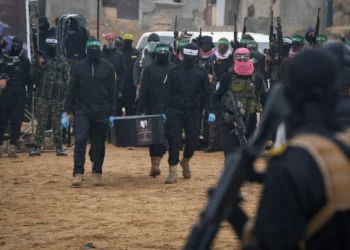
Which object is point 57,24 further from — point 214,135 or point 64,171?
point 64,171

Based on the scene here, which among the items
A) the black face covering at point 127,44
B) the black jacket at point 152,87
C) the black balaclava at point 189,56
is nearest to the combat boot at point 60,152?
the black face covering at point 127,44

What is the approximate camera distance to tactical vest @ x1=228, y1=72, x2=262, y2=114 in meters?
12.0

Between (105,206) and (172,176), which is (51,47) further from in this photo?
(105,206)

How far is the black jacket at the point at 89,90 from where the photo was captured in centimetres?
1305

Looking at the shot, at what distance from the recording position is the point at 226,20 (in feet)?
138

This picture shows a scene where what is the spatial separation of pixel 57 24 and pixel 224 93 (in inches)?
396

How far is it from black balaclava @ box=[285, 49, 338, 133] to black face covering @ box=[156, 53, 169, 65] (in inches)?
411

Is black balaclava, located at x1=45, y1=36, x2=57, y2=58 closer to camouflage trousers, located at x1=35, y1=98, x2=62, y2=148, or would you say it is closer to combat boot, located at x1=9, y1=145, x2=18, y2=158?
camouflage trousers, located at x1=35, y1=98, x2=62, y2=148

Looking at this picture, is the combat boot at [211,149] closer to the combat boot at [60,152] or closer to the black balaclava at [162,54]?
the combat boot at [60,152]

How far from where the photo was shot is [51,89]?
17078 millimetres

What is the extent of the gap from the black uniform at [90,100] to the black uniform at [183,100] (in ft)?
2.63

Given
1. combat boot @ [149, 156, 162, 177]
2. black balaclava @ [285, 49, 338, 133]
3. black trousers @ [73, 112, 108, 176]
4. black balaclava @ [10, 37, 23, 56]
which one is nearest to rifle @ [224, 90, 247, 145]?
black trousers @ [73, 112, 108, 176]

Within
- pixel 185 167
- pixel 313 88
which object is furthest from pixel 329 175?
pixel 185 167

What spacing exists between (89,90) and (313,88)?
957 cm
